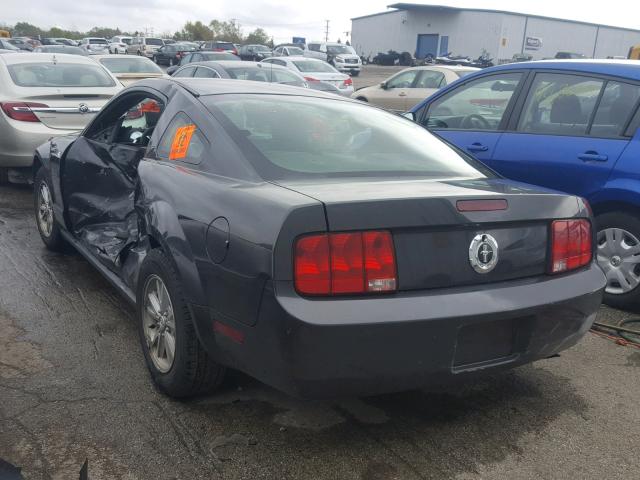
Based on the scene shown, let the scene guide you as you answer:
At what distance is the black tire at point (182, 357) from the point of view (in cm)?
296

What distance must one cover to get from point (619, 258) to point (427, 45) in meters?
62.7

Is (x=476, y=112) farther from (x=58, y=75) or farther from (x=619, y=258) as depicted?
(x=58, y=75)

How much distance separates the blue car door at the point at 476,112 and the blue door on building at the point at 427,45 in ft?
194

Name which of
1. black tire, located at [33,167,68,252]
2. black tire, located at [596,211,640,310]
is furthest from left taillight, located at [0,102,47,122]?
black tire, located at [596,211,640,310]

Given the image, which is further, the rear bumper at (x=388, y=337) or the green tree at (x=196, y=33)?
the green tree at (x=196, y=33)

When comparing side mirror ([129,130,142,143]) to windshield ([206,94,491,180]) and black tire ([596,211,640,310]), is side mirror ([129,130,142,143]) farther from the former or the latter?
black tire ([596,211,640,310])

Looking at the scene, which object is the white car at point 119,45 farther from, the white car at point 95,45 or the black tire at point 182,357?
the black tire at point 182,357

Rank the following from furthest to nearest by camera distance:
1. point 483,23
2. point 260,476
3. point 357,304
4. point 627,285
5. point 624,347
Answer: point 483,23 < point 627,285 < point 624,347 < point 260,476 < point 357,304

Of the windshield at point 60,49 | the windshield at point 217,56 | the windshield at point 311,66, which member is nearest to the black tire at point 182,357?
the windshield at point 217,56

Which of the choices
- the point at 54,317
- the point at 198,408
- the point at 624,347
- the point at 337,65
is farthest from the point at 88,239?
the point at 337,65

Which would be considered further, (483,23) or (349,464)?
(483,23)

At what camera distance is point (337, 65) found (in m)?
37.1

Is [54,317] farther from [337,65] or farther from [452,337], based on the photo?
[337,65]

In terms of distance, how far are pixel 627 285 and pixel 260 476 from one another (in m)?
3.08
